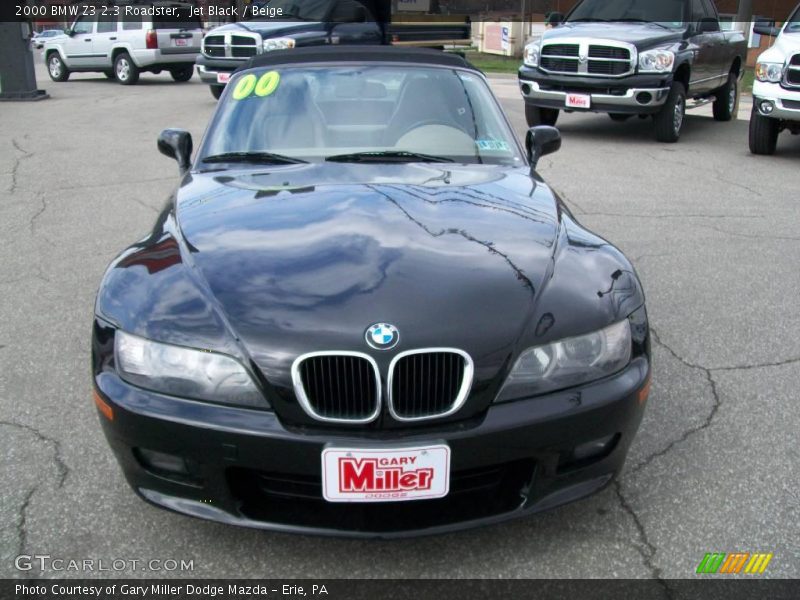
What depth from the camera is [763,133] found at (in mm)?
9852

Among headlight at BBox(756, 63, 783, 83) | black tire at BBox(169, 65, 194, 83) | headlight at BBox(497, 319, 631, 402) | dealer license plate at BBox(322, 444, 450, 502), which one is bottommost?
black tire at BBox(169, 65, 194, 83)

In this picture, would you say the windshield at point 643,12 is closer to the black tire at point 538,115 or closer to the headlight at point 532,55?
the headlight at point 532,55

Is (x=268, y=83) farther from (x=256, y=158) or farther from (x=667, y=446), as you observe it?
(x=667, y=446)

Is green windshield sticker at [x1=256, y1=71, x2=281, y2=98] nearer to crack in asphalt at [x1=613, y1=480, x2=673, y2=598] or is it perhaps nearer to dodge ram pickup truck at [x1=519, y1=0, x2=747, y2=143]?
crack in asphalt at [x1=613, y1=480, x2=673, y2=598]

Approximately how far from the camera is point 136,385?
2.33 m

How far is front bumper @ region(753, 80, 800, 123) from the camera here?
906 centimetres

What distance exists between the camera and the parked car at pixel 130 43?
751 inches

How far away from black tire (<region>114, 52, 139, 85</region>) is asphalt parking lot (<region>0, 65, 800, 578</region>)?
1199 centimetres

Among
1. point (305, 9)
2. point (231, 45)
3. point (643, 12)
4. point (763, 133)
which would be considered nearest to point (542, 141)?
point (763, 133)

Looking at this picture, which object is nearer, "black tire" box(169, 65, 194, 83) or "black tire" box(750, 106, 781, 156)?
"black tire" box(750, 106, 781, 156)

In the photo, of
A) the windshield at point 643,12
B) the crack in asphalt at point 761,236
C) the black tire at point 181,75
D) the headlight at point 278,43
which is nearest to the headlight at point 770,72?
the windshield at point 643,12

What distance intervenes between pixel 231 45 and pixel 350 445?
1241cm

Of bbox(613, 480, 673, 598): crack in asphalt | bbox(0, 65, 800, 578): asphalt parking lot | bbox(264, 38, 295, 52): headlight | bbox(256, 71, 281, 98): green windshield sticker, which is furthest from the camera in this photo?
bbox(264, 38, 295, 52): headlight

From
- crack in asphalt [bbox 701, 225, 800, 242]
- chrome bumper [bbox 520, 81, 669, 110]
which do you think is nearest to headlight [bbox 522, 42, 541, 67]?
chrome bumper [bbox 520, 81, 669, 110]
